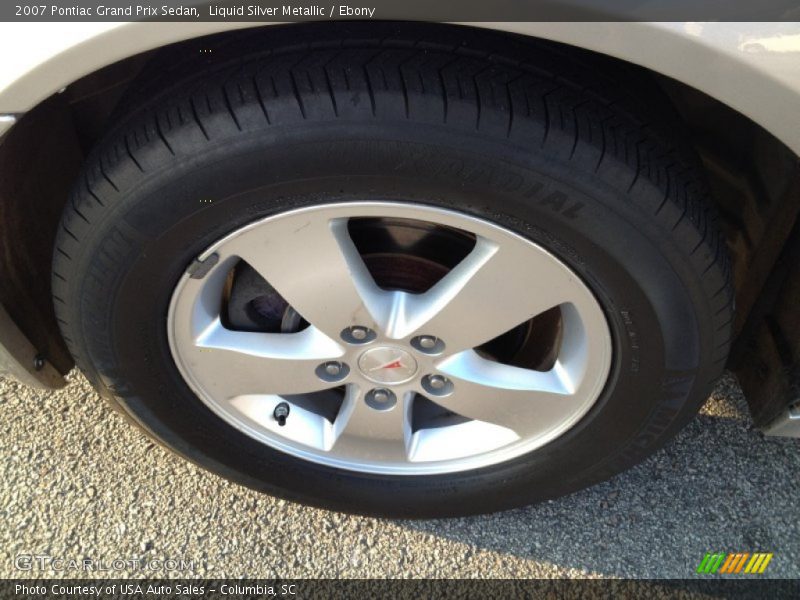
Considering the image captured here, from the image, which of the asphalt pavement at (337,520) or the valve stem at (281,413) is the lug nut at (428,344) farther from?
the asphalt pavement at (337,520)

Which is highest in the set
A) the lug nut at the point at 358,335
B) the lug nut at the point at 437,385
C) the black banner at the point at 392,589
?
Answer: the lug nut at the point at 358,335

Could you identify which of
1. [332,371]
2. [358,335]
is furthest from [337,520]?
[358,335]

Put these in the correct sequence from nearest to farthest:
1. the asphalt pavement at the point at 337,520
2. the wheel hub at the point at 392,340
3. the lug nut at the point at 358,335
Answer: the wheel hub at the point at 392,340 → the lug nut at the point at 358,335 → the asphalt pavement at the point at 337,520

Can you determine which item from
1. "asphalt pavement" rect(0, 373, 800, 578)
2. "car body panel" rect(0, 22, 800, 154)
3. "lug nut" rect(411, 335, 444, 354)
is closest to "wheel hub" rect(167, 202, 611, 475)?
"lug nut" rect(411, 335, 444, 354)

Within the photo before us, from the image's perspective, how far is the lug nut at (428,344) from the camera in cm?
157

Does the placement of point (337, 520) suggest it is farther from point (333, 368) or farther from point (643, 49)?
point (643, 49)

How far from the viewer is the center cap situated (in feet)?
5.27

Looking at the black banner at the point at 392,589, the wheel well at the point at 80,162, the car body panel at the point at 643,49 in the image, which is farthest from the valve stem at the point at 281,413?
the car body panel at the point at 643,49

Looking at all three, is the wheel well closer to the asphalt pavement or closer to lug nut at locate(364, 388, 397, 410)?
the asphalt pavement

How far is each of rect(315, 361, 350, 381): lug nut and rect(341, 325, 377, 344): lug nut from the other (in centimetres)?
9

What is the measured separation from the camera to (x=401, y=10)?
3.54ft

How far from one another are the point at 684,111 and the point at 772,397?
0.69 meters

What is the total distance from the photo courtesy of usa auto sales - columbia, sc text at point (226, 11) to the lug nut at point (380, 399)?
0.87m

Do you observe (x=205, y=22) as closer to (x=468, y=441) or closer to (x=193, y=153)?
(x=193, y=153)
